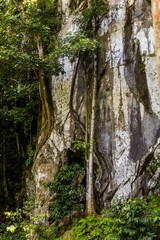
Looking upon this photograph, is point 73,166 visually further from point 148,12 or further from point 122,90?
point 148,12

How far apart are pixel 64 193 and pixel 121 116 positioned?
2970mm

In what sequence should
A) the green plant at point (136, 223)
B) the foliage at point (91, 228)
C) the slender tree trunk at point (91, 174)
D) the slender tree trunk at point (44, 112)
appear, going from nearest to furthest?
the green plant at point (136, 223) → the foliage at point (91, 228) → the slender tree trunk at point (91, 174) → the slender tree trunk at point (44, 112)

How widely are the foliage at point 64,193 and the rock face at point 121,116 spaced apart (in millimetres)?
586

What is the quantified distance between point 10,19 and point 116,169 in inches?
230

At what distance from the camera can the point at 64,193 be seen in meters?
6.04

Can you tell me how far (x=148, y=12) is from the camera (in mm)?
7012

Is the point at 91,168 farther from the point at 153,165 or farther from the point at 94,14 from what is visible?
the point at 94,14

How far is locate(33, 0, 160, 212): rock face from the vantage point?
607 cm

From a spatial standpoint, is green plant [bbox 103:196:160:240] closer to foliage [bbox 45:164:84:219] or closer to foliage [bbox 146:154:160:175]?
foliage [bbox 146:154:160:175]

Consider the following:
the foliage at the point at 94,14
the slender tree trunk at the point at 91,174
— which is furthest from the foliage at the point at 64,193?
the foliage at the point at 94,14

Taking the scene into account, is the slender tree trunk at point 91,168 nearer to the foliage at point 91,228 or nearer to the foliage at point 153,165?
the foliage at point 91,228

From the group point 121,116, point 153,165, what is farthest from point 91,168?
point 121,116

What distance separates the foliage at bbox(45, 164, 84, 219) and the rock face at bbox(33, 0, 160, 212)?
0.59 meters

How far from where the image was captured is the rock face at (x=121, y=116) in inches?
239
